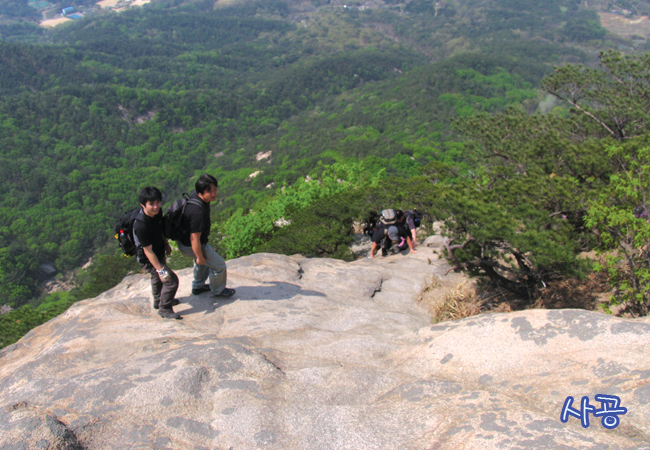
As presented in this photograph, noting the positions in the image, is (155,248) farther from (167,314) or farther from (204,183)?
(204,183)

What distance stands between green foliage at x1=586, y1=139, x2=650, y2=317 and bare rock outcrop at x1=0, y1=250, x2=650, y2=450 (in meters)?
2.38

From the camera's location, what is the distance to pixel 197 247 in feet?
19.1

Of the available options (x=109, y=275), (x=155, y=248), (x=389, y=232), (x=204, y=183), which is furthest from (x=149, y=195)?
(x=109, y=275)

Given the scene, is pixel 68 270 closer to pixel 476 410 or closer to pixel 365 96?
pixel 476 410

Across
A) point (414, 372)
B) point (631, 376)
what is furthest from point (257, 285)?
point (631, 376)

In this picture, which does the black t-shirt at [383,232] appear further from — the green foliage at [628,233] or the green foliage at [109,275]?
the green foliage at [109,275]

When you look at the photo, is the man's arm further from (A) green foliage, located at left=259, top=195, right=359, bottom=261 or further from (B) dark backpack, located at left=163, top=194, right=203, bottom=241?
(A) green foliage, located at left=259, top=195, right=359, bottom=261

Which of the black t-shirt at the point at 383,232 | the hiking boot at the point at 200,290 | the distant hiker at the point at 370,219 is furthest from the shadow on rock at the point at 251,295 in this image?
the distant hiker at the point at 370,219

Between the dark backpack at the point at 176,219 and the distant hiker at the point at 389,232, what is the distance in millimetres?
5824

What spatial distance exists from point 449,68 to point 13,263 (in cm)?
12624

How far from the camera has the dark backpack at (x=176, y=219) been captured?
5727 millimetres

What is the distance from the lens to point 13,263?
7250cm

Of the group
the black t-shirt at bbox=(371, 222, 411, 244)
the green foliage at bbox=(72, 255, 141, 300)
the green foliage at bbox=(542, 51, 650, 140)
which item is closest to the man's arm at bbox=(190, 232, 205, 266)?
the black t-shirt at bbox=(371, 222, 411, 244)

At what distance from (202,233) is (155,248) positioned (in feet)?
2.01
